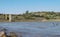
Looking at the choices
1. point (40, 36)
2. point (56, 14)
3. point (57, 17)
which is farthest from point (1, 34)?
point (56, 14)

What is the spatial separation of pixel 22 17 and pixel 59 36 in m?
59.9

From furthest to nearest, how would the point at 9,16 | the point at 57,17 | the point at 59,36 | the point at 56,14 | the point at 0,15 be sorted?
the point at 56,14 → the point at 57,17 → the point at 0,15 → the point at 9,16 → the point at 59,36

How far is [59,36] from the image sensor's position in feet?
59.4

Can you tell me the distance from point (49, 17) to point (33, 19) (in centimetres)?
559

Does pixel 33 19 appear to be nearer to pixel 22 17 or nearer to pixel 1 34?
pixel 22 17

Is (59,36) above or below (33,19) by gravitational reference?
above

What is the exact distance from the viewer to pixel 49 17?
258 feet

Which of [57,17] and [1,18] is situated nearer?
[1,18]

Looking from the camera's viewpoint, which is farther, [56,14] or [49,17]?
[56,14]

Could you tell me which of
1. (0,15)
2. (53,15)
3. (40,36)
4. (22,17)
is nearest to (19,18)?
(22,17)

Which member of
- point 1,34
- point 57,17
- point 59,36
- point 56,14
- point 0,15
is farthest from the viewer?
point 56,14

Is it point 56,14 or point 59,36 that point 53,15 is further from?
point 59,36

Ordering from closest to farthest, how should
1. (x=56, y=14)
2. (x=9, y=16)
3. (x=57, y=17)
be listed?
(x=9, y=16) → (x=57, y=17) → (x=56, y=14)

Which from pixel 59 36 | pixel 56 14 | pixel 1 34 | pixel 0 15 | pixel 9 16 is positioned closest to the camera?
pixel 1 34
